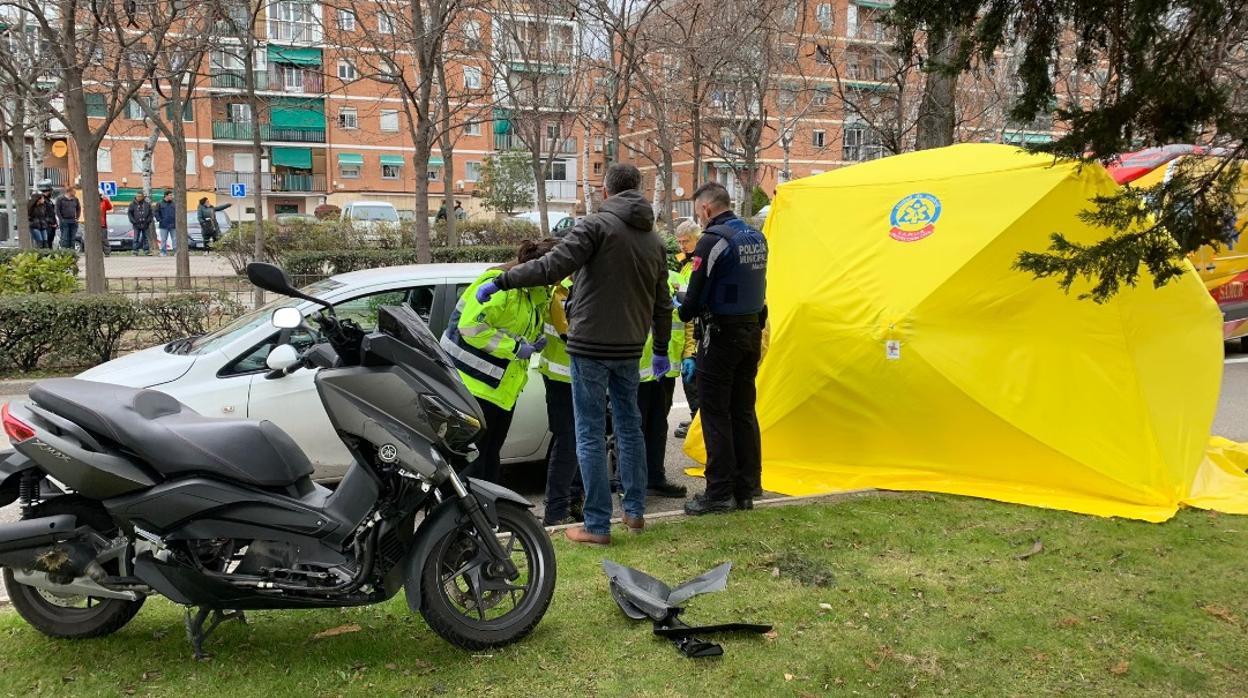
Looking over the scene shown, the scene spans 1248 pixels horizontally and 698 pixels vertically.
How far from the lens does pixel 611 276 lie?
504cm

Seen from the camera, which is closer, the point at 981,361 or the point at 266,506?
the point at 266,506

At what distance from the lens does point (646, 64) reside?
19375 millimetres

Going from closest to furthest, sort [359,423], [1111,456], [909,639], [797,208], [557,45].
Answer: [359,423], [909,639], [1111,456], [797,208], [557,45]

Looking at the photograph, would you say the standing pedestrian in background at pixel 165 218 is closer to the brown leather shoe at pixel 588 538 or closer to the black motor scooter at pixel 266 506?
the brown leather shoe at pixel 588 538

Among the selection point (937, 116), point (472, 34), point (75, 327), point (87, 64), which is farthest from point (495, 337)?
point (472, 34)

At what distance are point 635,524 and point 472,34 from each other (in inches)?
717

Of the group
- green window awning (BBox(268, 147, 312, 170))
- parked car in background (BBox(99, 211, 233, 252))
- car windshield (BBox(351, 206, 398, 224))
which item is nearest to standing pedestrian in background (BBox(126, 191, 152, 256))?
parked car in background (BBox(99, 211, 233, 252))

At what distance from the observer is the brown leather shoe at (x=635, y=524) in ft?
17.7

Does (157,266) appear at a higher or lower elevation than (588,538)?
higher

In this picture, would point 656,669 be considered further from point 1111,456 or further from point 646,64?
point 646,64

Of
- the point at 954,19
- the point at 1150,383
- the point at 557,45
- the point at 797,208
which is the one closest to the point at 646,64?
the point at 557,45

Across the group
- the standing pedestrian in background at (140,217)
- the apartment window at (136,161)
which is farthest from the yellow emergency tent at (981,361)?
the apartment window at (136,161)

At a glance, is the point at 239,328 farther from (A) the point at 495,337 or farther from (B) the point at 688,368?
(B) the point at 688,368

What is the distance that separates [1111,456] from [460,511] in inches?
156
